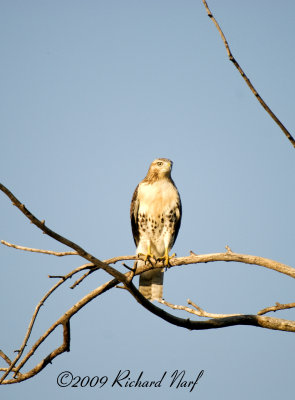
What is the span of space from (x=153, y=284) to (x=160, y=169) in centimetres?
190

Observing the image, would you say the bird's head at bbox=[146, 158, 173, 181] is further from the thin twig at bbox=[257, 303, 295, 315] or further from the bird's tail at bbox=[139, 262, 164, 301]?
the thin twig at bbox=[257, 303, 295, 315]

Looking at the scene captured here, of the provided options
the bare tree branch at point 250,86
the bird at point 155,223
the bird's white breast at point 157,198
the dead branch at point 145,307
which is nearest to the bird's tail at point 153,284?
the bird at point 155,223

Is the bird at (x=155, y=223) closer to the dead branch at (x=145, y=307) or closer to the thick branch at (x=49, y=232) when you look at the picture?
the dead branch at (x=145, y=307)

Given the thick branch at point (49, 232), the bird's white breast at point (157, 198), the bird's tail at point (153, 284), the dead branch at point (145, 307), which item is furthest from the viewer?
the bird's white breast at point (157, 198)

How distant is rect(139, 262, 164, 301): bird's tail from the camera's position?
7.75 m

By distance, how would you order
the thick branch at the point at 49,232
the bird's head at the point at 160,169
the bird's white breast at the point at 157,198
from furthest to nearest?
the bird's head at the point at 160,169 < the bird's white breast at the point at 157,198 < the thick branch at the point at 49,232

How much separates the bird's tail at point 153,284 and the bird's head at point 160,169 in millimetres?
1598

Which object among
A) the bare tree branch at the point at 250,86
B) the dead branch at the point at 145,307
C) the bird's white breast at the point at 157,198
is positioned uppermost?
the bird's white breast at the point at 157,198

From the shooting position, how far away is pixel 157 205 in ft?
26.3

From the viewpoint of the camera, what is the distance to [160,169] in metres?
8.40

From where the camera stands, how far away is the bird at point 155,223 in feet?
25.6

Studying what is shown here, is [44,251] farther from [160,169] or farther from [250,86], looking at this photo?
[160,169]

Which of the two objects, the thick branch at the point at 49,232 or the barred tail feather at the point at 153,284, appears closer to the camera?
the thick branch at the point at 49,232

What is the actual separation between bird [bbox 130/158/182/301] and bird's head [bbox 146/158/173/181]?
121 mm
